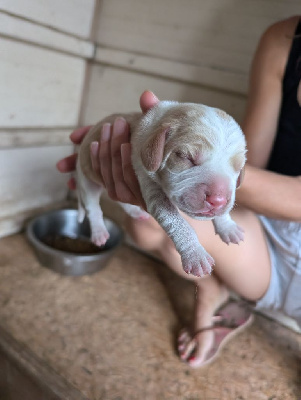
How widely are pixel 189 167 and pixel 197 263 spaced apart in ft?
0.74

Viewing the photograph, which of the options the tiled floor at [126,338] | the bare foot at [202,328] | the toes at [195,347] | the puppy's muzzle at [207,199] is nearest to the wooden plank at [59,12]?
the tiled floor at [126,338]

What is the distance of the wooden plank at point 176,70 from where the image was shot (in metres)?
1.68

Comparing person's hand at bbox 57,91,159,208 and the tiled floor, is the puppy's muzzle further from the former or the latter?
the tiled floor

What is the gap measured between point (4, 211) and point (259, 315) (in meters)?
1.46

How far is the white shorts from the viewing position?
132 cm

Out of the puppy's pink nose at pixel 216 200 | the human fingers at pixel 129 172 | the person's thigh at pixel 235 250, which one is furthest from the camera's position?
the person's thigh at pixel 235 250

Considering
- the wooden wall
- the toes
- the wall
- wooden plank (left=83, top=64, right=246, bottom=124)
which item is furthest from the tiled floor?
wooden plank (left=83, top=64, right=246, bottom=124)

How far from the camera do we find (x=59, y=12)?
1830mm

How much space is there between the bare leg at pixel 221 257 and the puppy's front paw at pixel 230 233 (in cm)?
21

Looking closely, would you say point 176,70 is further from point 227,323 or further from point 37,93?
point 227,323

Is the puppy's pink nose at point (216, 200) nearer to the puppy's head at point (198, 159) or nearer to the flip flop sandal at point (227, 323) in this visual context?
the puppy's head at point (198, 159)

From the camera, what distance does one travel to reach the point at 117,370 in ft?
4.20

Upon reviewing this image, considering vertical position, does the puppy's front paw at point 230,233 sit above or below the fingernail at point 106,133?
below

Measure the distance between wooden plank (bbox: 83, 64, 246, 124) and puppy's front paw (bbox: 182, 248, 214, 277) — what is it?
41.1 inches
